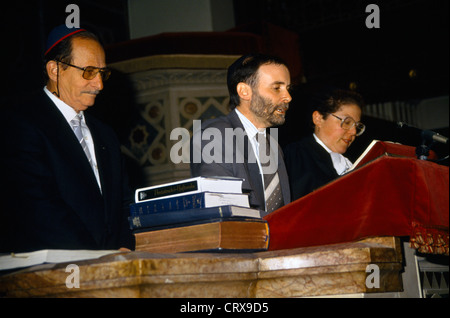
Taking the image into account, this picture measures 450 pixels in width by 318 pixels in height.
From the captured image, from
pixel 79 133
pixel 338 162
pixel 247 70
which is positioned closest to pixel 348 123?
pixel 338 162

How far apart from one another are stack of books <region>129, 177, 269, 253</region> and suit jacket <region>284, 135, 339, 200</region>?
151 cm

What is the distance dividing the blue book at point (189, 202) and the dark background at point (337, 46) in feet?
11.5

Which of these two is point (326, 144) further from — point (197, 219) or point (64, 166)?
point (197, 219)

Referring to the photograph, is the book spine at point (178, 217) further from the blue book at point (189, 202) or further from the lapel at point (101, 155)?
the lapel at point (101, 155)

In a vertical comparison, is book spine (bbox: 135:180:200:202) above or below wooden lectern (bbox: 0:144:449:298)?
above

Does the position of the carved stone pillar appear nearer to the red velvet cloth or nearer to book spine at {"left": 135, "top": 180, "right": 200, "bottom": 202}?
book spine at {"left": 135, "top": 180, "right": 200, "bottom": 202}

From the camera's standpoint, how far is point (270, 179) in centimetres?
225

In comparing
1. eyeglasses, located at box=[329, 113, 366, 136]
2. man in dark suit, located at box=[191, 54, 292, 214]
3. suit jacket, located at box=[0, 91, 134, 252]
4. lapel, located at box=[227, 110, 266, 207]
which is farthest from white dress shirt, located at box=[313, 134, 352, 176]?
suit jacket, located at box=[0, 91, 134, 252]

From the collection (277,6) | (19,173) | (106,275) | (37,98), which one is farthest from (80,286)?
(277,6)

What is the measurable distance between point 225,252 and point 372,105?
18.1 feet

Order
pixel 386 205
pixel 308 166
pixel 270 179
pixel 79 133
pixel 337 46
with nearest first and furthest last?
pixel 386 205
pixel 79 133
pixel 270 179
pixel 308 166
pixel 337 46

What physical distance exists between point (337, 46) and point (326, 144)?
2421 mm

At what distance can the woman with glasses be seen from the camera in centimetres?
316
